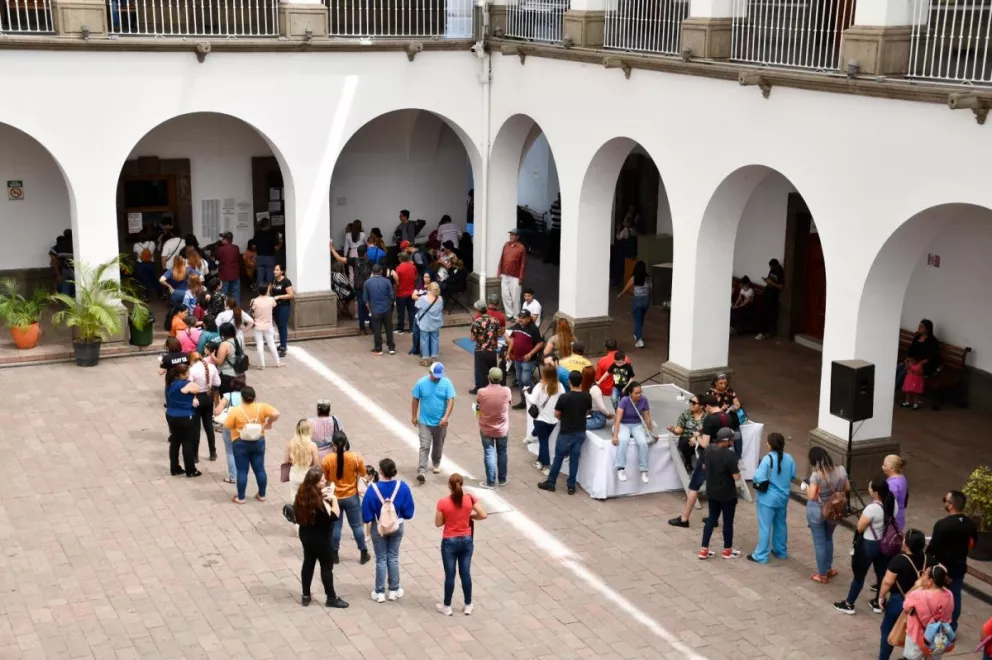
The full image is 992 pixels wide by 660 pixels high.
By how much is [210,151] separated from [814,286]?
35.2ft

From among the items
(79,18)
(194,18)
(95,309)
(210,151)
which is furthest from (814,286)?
(79,18)

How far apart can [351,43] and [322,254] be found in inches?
134

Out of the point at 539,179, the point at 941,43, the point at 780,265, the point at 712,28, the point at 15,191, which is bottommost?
the point at 780,265

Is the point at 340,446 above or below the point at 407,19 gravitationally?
below

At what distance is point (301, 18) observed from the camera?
20.4 metres

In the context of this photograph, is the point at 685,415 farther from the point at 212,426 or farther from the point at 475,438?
the point at 212,426

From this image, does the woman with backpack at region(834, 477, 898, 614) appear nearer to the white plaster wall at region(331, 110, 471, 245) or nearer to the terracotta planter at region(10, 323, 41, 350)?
the terracotta planter at region(10, 323, 41, 350)

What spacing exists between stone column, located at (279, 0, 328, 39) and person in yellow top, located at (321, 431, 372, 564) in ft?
31.9

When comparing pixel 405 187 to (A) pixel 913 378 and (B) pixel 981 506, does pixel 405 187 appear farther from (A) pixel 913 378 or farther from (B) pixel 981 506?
(B) pixel 981 506

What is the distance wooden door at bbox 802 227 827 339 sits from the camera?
2092 centimetres

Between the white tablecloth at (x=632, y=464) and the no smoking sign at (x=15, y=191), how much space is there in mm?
11555

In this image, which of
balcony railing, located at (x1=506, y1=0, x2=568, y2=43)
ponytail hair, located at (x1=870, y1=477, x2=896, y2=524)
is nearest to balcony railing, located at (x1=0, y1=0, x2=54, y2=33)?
balcony railing, located at (x1=506, y1=0, x2=568, y2=43)

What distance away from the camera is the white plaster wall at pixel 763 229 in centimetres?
2125

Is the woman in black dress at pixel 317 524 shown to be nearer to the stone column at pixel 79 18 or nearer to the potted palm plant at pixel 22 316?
the potted palm plant at pixel 22 316
